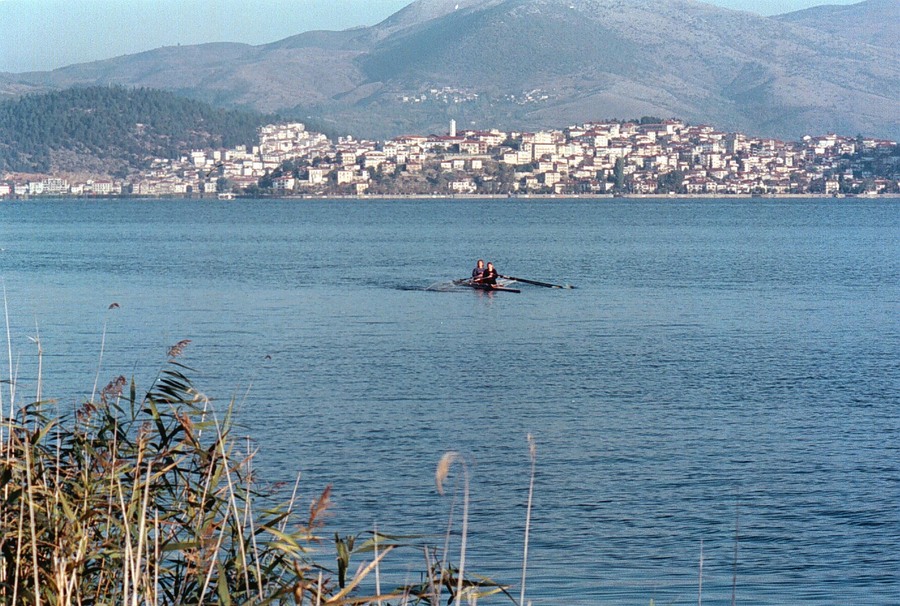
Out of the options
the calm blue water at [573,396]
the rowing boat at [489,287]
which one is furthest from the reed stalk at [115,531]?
the rowing boat at [489,287]

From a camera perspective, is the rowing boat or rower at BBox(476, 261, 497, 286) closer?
the rowing boat

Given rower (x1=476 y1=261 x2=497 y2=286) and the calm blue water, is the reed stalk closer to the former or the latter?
the calm blue water

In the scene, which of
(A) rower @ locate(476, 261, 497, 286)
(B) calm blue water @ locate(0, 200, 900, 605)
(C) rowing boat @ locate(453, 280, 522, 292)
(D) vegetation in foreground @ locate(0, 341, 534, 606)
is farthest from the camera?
(A) rower @ locate(476, 261, 497, 286)

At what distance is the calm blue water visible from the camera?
11.5 metres

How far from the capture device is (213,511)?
19.1ft

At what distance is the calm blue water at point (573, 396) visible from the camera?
1151cm

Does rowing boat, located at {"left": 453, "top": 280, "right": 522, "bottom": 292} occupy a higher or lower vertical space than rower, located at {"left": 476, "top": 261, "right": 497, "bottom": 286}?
lower

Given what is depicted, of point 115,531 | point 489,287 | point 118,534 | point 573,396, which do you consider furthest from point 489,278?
point 118,534

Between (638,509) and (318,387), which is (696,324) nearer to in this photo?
(318,387)

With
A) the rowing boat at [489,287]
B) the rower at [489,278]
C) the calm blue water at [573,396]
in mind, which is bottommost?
the calm blue water at [573,396]

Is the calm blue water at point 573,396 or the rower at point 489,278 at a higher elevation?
the rower at point 489,278

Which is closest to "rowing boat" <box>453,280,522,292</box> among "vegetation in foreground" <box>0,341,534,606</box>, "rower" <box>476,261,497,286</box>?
"rower" <box>476,261,497,286</box>

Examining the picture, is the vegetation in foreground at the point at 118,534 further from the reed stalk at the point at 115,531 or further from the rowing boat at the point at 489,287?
the rowing boat at the point at 489,287

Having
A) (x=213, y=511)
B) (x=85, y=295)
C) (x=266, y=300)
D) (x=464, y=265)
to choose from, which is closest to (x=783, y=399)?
(x=213, y=511)
